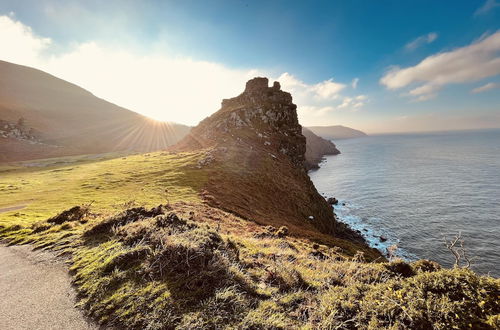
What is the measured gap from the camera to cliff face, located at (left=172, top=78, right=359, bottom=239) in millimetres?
33031

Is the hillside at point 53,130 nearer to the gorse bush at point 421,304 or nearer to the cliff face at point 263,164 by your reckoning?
the cliff face at point 263,164

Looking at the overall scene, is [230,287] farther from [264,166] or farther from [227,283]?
[264,166]

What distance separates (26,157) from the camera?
→ 9244 cm

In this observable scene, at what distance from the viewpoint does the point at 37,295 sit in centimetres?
775

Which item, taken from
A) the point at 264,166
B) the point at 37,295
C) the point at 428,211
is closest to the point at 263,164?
the point at 264,166

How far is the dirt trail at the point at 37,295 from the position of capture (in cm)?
647

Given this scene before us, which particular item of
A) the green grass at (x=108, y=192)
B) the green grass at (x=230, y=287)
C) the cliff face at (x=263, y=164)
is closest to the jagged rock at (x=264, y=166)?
the cliff face at (x=263, y=164)

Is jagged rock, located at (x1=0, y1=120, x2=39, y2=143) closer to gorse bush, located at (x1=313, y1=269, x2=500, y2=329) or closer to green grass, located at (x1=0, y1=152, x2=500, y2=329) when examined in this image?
green grass, located at (x1=0, y1=152, x2=500, y2=329)

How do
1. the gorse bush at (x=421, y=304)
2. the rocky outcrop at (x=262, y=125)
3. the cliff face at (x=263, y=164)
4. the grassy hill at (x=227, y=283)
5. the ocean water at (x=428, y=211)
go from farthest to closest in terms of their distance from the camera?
the rocky outcrop at (x=262, y=125) < the ocean water at (x=428, y=211) < the cliff face at (x=263, y=164) < the grassy hill at (x=227, y=283) < the gorse bush at (x=421, y=304)

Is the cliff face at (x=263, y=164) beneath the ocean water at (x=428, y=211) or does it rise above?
above

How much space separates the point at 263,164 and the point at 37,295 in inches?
1787

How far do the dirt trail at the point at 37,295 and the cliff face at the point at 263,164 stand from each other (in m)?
18.8

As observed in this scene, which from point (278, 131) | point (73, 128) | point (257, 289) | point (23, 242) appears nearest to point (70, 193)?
point (23, 242)

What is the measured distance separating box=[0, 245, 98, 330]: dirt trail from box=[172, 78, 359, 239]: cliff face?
741 inches
